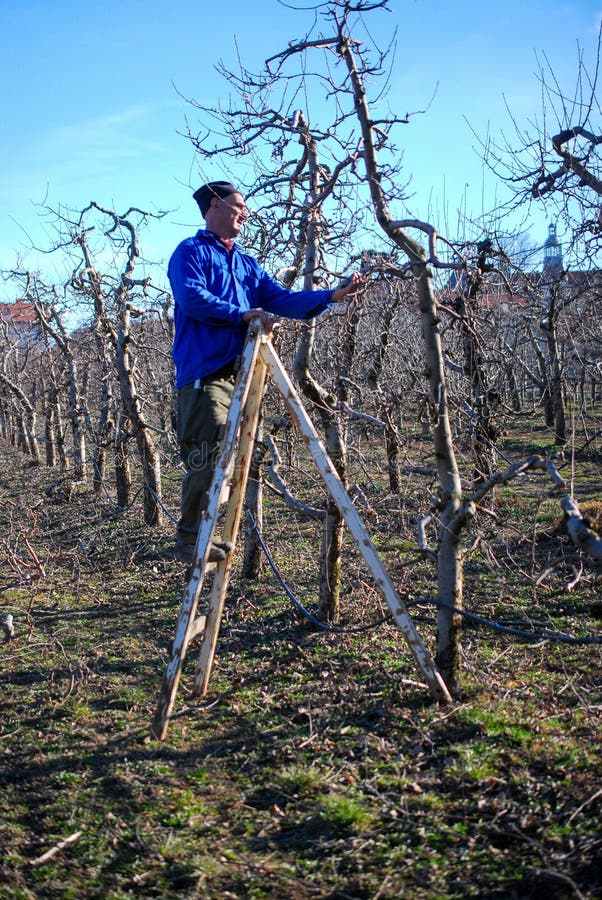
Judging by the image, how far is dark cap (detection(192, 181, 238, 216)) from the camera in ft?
14.0

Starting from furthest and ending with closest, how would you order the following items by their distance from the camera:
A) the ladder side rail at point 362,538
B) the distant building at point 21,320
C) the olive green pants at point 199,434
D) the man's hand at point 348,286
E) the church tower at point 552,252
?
the distant building at point 21,320 < the church tower at point 552,252 < the olive green pants at point 199,434 < the man's hand at point 348,286 < the ladder side rail at point 362,538

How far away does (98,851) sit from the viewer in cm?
309

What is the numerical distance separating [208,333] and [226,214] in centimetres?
68

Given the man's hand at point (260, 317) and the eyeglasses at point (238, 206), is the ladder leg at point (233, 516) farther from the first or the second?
the eyeglasses at point (238, 206)

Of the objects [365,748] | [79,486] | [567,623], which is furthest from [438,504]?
[79,486]

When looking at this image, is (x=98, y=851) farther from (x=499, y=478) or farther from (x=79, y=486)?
(x=79, y=486)

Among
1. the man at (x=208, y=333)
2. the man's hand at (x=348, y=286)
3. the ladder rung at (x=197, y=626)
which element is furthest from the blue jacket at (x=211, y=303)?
the ladder rung at (x=197, y=626)

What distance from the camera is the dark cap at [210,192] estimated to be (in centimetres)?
426

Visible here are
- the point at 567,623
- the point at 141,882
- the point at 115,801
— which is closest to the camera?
the point at 141,882

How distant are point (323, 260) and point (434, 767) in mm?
4150

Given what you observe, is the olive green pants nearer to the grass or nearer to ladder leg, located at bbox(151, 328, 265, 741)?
ladder leg, located at bbox(151, 328, 265, 741)

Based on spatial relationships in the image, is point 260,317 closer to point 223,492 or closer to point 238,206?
point 238,206

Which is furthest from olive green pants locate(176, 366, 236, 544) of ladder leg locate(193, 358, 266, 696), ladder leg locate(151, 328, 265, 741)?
ladder leg locate(151, 328, 265, 741)

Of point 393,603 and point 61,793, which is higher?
point 393,603
